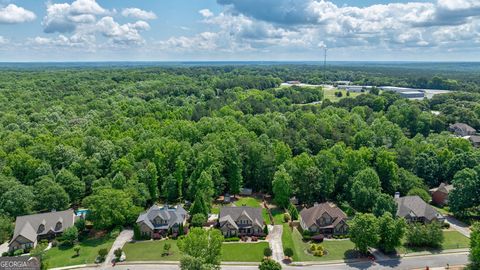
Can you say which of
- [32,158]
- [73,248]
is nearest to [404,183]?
[73,248]

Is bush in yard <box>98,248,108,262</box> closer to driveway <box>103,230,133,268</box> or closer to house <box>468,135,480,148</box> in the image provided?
driveway <box>103,230,133,268</box>

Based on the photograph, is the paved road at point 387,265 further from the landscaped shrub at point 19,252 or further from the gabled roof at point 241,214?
the landscaped shrub at point 19,252

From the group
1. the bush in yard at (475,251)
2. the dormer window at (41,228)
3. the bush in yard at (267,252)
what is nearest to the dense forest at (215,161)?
the dormer window at (41,228)

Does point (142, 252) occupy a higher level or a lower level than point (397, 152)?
lower

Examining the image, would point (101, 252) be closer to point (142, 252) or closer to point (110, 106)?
point (142, 252)

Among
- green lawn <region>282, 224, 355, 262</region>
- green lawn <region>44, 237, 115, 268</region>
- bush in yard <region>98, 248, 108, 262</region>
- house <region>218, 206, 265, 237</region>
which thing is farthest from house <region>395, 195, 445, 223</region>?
green lawn <region>44, 237, 115, 268</region>

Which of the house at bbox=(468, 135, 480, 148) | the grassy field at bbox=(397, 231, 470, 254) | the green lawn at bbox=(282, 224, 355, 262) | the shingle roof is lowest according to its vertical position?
the green lawn at bbox=(282, 224, 355, 262)

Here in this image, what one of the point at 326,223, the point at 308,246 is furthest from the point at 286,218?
the point at 308,246

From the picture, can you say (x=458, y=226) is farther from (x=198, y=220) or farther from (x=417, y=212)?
(x=198, y=220)
